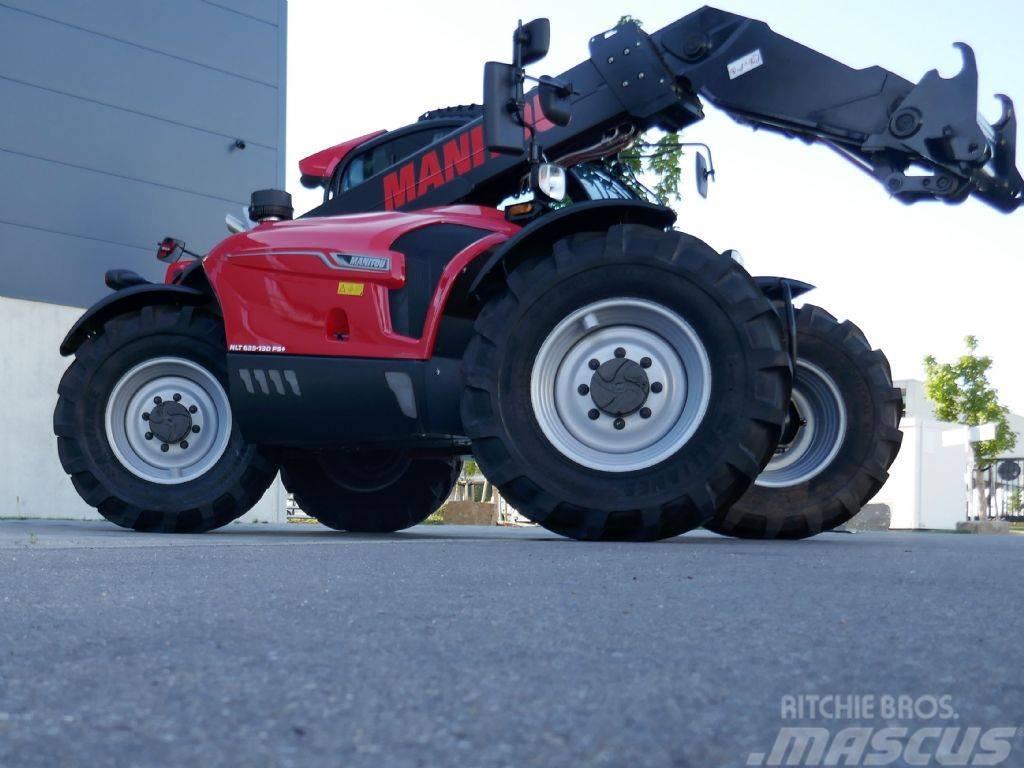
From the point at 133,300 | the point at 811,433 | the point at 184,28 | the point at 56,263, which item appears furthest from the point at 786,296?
the point at 184,28

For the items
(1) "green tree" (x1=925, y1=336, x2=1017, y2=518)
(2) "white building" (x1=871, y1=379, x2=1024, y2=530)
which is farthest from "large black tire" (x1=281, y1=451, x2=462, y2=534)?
(1) "green tree" (x1=925, y1=336, x2=1017, y2=518)

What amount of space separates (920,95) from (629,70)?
4.48ft

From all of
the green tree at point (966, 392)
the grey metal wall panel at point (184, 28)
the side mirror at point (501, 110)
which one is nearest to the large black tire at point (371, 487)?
the side mirror at point (501, 110)

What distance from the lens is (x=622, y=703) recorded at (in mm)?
1449

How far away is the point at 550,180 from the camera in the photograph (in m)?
5.43

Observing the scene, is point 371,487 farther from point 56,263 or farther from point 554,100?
point 56,263

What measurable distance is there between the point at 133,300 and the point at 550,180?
2333 mm

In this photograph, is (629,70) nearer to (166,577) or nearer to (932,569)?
(932,569)

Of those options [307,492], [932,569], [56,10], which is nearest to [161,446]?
[307,492]

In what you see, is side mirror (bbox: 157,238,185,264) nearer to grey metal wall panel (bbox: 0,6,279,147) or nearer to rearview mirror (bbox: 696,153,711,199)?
rearview mirror (bbox: 696,153,711,199)

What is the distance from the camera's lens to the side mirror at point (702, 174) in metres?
6.01

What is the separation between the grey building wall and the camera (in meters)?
13.5

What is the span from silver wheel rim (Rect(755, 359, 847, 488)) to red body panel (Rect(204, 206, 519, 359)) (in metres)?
1.58

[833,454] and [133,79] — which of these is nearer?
[833,454]
